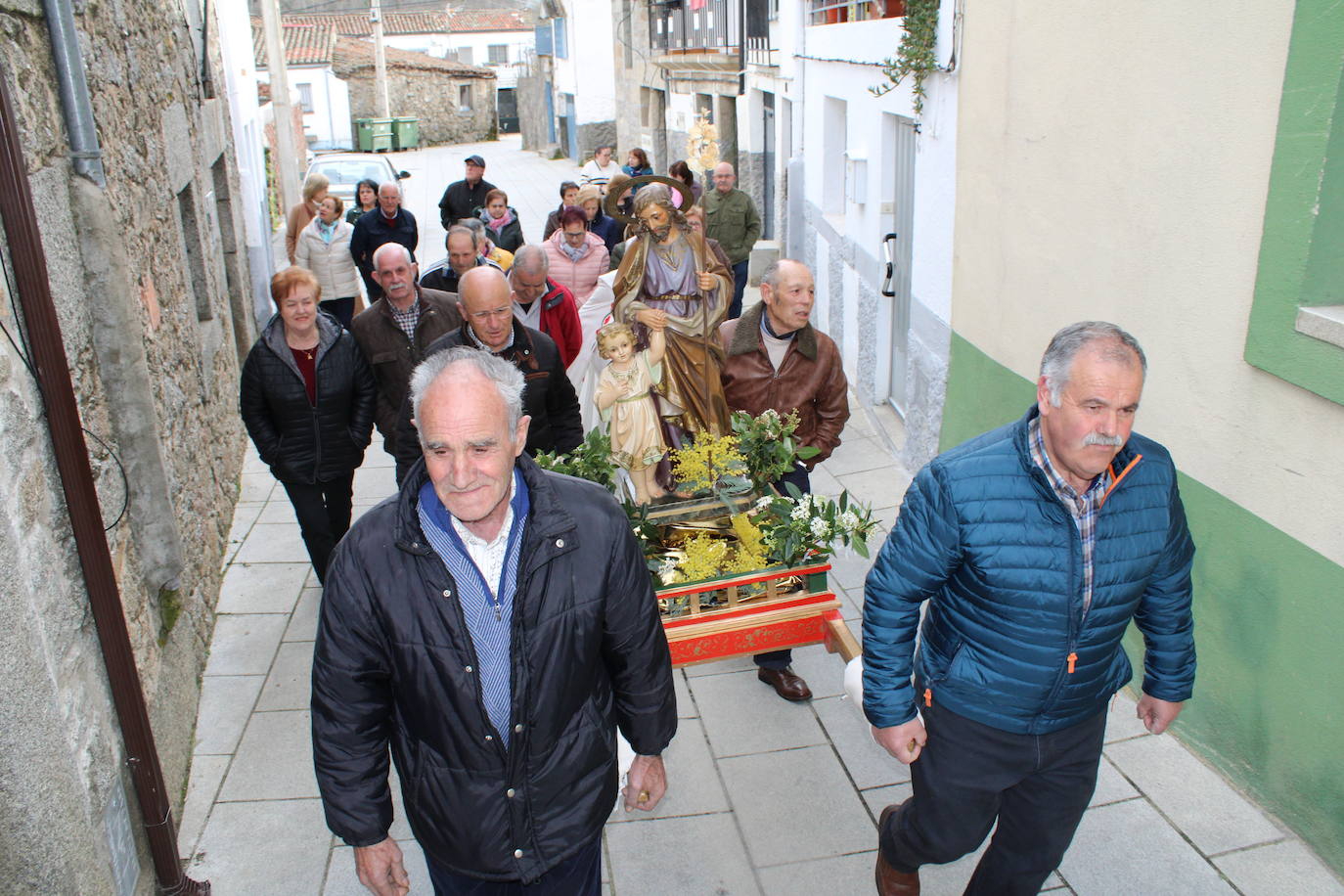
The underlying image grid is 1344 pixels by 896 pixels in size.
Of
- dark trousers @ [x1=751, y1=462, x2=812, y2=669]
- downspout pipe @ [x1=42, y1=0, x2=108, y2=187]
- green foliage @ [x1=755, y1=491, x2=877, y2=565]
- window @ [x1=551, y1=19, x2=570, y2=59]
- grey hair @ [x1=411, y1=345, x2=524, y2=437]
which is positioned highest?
window @ [x1=551, y1=19, x2=570, y2=59]

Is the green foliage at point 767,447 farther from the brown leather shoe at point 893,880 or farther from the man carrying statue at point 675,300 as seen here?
the brown leather shoe at point 893,880

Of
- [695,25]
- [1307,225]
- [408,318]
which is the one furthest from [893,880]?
[695,25]

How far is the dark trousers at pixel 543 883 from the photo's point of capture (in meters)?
2.87

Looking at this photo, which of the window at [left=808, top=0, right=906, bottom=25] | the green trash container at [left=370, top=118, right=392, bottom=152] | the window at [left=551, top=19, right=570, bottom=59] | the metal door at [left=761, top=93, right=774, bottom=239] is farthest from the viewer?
the green trash container at [left=370, top=118, right=392, bottom=152]

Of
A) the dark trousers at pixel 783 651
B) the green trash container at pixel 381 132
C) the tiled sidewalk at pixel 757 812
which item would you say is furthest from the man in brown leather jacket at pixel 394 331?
the green trash container at pixel 381 132

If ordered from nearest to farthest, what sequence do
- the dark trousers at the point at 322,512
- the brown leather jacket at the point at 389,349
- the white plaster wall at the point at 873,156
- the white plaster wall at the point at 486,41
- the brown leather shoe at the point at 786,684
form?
1. the brown leather shoe at the point at 786,684
2. the dark trousers at the point at 322,512
3. the brown leather jacket at the point at 389,349
4. the white plaster wall at the point at 873,156
5. the white plaster wall at the point at 486,41

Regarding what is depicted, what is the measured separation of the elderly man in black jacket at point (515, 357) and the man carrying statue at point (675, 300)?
0.55m

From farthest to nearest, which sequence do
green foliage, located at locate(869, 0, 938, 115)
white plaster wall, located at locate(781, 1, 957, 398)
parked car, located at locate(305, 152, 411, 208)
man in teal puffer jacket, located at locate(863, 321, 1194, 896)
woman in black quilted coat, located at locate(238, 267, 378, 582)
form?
parked car, located at locate(305, 152, 411, 208), white plaster wall, located at locate(781, 1, 957, 398), green foliage, located at locate(869, 0, 938, 115), woman in black quilted coat, located at locate(238, 267, 378, 582), man in teal puffer jacket, located at locate(863, 321, 1194, 896)

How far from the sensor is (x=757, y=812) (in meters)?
4.32

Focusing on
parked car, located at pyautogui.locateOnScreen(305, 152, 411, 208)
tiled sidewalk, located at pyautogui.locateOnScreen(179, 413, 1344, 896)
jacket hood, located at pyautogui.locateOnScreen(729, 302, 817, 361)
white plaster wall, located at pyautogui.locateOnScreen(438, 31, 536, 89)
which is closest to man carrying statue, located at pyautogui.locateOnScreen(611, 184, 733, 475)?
jacket hood, located at pyautogui.locateOnScreen(729, 302, 817, 361)

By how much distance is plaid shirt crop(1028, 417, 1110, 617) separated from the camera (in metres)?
2.90

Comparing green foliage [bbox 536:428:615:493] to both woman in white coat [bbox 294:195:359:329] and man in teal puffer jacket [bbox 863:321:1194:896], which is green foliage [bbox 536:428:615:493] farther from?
woman in white coat [bbox 294:195:359:329]

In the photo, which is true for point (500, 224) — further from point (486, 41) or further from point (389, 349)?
point (486, 41)

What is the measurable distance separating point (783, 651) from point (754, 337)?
1.49 m
